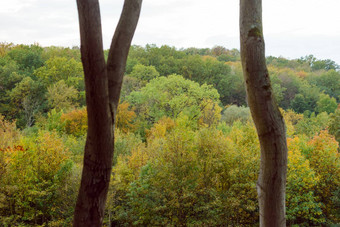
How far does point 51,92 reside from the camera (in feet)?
142

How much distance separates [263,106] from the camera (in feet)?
8.90

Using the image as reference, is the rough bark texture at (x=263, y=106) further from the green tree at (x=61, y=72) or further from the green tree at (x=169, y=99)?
the green tree at (x=61, y=72)

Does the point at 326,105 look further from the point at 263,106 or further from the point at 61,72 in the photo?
the point at 263,106

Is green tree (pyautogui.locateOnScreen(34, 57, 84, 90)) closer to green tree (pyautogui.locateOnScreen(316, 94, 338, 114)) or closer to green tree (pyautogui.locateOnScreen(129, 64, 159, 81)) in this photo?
green tree (pyautogui.locateOnScreen(129, 64, 159, 81))

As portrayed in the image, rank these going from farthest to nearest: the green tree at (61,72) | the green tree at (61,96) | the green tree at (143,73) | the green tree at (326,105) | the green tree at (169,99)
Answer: the green tree at (326,105) → the green tree at (143,73) → the green tree at (61,72) → the green tree at (61,96) → the green tree at (169,99)

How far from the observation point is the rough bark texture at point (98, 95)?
2424mm

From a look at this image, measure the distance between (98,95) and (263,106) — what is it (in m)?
1.40

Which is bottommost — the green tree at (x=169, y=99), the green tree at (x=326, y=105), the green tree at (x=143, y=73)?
the green tree at (x=326, y=105)

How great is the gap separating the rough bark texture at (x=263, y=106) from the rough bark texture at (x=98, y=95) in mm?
1013

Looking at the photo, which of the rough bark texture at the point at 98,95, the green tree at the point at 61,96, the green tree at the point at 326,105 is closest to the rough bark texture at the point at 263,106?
the rough bark texture at the point at 98,95

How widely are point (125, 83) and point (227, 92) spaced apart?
2444cm

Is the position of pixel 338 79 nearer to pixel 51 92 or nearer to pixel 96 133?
pixel 51 92

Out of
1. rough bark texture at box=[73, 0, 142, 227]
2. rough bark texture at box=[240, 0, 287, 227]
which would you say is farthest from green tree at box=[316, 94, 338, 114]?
rough bark texture at box=[73, 0, 142, 227]

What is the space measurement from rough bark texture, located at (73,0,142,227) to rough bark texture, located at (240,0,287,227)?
3.32ft
